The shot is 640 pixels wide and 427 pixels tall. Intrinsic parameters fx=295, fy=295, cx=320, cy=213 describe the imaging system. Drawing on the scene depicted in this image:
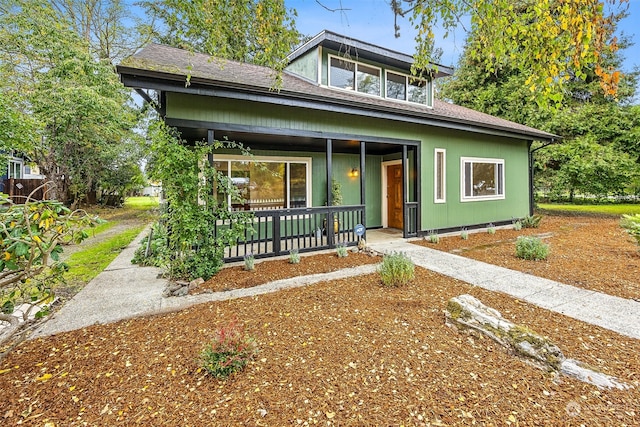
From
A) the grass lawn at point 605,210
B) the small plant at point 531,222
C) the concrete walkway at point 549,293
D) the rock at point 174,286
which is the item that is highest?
the grass lawn at point 605,210

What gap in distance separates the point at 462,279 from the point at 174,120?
5.54m

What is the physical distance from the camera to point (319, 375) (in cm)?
222

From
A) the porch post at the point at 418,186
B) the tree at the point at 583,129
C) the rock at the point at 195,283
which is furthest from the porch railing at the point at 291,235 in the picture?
the tree at the point at 583,129

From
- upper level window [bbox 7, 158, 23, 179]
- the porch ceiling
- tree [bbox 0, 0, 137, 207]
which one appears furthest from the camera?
→ upper level window [bbox 7, 158, 23, 179]

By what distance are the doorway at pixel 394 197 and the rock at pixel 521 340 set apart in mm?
6660

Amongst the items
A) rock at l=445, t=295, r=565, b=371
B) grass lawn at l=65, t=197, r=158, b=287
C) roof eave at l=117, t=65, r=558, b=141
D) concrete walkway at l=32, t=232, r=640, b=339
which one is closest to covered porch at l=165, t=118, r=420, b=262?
roof eave at l=117, t=65, r=558, b=141

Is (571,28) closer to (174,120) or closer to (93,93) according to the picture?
(174,120)

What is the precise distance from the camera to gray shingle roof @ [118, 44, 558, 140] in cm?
483

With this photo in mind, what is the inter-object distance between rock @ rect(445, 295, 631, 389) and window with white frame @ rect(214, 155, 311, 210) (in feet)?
18.7

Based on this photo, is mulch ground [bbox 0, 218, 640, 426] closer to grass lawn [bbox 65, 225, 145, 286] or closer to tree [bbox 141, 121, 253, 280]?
tree [bbox 141, 121, 253, 280]

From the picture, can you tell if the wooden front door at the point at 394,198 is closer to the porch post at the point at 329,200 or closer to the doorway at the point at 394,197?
the doorway at the point at 394,197

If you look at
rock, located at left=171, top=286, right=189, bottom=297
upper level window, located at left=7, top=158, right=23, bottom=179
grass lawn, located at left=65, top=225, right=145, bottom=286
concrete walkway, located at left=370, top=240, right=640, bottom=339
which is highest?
upper level window, located at left=7, top=158, right=23, bottom=179

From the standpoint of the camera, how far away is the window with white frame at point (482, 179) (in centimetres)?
933

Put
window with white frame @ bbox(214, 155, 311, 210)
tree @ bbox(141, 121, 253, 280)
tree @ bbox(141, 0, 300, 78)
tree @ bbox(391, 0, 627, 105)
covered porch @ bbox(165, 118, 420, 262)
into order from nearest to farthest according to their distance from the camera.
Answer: tree @ bbox(391, 0, 627, 105)
tree @ bbox(141, 0, 300, 78)
tree @ bbox(141, 121, 253, 280)
covered porch @ bbox(165, 118, 420, 262)
window with white frame @ bbox(214, 155, 311, 210)
